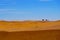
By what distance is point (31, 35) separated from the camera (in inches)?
26.4

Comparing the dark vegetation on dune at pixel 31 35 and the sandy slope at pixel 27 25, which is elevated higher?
the sandy slope at pixel 27 25

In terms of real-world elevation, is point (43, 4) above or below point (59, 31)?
above

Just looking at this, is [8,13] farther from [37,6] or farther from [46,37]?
[46,37]

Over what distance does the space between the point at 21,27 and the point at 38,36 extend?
0.14 m

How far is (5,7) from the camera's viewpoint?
2.53 ft

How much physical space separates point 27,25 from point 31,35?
0.26 feet

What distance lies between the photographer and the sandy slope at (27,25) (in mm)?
668

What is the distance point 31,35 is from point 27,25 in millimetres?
78

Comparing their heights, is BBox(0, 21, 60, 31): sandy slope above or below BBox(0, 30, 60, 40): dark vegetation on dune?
above

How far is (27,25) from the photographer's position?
69 cm

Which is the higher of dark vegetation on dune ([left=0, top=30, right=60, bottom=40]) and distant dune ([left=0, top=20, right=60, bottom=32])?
distant dune ([left=0, top=20, right=60, bottom=32])

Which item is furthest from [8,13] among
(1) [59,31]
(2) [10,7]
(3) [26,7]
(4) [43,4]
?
(1) [59,31]

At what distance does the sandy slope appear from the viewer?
67 centimetres

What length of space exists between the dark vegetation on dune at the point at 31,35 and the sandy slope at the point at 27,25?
3 cm
